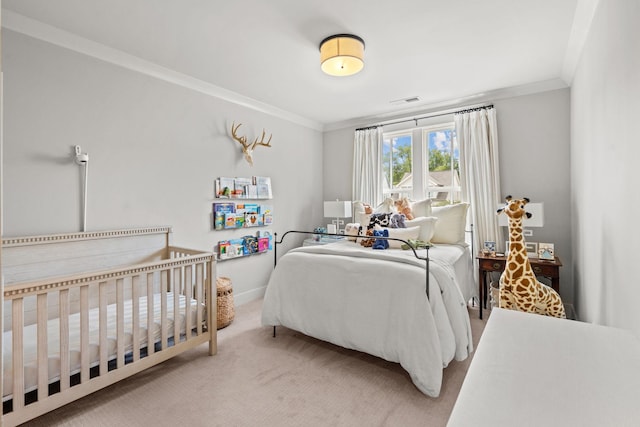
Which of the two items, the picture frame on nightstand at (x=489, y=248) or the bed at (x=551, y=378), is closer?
the bed at (x=551, y=378)

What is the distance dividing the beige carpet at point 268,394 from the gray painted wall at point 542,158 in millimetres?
1899

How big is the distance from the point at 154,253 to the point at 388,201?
108 inches

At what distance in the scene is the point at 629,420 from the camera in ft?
2.12

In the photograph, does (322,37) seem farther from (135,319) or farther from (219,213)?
(135,319)

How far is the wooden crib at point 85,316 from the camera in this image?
64.1 inches

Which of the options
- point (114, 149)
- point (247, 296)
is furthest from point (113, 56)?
point (247, 296)

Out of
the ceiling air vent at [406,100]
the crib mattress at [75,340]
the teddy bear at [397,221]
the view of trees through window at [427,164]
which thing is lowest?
the crib mattress at [75,340]

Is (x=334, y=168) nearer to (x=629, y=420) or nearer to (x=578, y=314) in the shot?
(x=578, y=314)

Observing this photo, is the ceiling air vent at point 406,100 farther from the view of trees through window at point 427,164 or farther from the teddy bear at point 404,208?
the teddy bear at point 404,208

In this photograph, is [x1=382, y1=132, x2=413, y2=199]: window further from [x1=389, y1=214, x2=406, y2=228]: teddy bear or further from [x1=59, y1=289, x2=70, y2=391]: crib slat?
[x1=59, y1=289, x2=70, y2=391]: crib slat

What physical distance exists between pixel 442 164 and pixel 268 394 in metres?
3.32

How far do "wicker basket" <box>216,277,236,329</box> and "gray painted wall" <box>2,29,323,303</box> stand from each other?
489mm

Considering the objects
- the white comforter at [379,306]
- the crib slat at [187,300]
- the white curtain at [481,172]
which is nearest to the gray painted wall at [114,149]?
the crib slat at [187,300]

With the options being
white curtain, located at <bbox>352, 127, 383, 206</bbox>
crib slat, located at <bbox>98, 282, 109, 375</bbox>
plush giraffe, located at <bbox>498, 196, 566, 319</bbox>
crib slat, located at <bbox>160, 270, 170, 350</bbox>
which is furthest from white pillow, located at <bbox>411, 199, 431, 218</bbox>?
crib slat, located at <bbox>98, 282, 109, 375</bbox>
